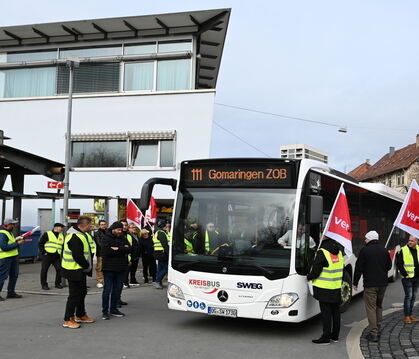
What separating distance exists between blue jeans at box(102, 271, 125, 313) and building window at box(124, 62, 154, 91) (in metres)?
14.6

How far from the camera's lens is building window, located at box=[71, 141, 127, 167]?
2214 centimetres

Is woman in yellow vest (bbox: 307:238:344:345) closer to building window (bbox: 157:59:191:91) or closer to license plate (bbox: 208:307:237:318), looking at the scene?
license plate (bbox: 208:307:237:318)

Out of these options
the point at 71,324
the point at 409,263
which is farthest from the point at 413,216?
the point at 71,324

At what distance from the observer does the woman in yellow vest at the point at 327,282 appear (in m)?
7.27

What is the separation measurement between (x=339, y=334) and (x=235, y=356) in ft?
7.58

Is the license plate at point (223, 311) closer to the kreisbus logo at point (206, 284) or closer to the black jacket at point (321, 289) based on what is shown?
the kreisbus logo at point (206, 284)

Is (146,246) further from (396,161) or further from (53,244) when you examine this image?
(396,161)

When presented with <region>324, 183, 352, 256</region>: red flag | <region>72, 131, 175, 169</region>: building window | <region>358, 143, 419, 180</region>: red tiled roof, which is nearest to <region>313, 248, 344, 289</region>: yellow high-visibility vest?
<region>324, 183, 352, 256</region>: red flag

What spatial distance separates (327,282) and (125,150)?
52.4 ft

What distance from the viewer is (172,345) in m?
7.02

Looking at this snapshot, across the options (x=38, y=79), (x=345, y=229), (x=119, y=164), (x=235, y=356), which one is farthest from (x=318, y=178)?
(x=38, y=79)

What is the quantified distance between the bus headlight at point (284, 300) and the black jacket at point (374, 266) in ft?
3.25

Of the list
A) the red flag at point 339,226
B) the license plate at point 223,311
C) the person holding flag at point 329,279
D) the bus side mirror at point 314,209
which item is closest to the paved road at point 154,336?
the person holding flag at point 329,279

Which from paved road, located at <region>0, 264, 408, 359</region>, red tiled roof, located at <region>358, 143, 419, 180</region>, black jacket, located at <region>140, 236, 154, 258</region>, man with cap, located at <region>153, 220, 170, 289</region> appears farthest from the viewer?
red tiled roof, located at <region>358, 143, 419, 180</region>
